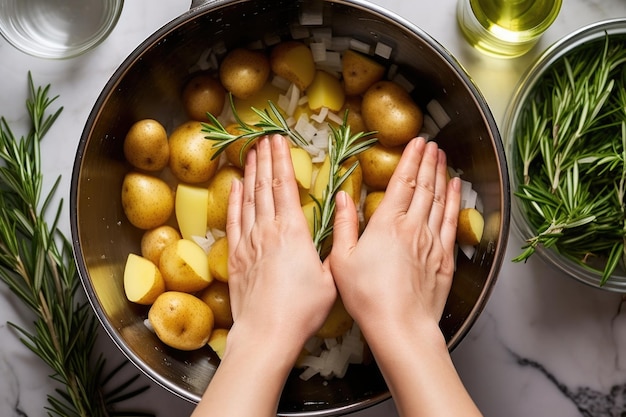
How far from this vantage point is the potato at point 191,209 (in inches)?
45.1

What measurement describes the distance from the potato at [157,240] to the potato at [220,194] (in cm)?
7

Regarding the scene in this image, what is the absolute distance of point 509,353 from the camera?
122 cm

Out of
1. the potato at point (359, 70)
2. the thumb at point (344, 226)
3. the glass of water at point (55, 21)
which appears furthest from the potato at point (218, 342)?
the glass of water at point (55, 21)

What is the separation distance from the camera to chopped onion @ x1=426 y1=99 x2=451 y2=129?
1.12 metres

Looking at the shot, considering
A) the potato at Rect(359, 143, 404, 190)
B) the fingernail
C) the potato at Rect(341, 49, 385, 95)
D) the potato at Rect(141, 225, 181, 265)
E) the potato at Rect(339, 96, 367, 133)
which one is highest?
the potato at Rect(341, 49, 385, 95)

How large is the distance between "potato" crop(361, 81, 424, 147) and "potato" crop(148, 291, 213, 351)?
42 cm

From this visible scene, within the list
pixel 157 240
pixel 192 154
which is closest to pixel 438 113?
pixel 192 154

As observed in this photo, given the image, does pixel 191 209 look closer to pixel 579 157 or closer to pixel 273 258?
pixel 273 258

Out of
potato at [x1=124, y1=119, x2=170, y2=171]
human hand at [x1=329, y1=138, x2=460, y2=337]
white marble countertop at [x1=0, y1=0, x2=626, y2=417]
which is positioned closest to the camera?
human hand at [x1=329, y1=138, x2=460, y2=337]

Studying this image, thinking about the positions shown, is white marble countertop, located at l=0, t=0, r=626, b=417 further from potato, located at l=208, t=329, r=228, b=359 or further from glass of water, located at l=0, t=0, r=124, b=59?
potato, located at l=208, t=329, r=228, b=359

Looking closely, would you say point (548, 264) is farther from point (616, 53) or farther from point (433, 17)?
point (433, 17)

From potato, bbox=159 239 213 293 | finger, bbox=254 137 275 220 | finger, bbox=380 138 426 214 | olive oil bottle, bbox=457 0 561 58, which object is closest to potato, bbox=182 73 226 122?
finger, bbox=254 137 275 220

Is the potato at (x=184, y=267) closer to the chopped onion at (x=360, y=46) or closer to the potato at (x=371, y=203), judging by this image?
the potato at (x=371, y=203)

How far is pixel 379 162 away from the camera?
112 cm
